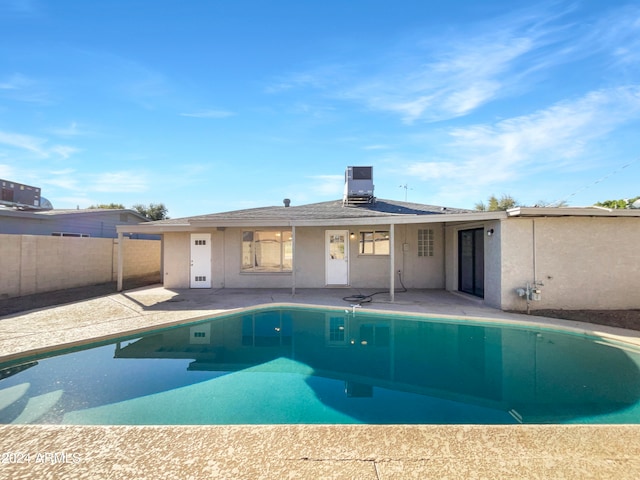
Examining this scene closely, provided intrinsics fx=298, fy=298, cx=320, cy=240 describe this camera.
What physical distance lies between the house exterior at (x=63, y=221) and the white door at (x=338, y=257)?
13.0 meters

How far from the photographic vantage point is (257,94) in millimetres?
10531

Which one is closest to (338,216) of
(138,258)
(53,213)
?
(138,258)

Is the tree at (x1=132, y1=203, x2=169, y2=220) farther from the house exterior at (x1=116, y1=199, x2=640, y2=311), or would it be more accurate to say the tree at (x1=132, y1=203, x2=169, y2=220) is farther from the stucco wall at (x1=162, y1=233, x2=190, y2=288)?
the house exterior at (x1=116, y1=199, x2=640, y2=311)

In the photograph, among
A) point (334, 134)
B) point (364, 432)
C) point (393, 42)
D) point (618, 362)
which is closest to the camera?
point (364, 432)

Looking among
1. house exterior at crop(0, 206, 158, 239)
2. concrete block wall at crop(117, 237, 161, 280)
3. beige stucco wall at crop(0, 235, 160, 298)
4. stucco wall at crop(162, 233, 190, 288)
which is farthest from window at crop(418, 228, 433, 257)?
house exterior at crop(0, 206, 158, 239)

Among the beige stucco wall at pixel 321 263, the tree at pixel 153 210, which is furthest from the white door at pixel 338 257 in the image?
the tree at pixel 153 210

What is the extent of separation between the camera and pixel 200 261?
11445mm

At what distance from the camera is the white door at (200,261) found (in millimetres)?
11406

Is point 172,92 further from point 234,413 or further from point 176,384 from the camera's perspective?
point 234,413

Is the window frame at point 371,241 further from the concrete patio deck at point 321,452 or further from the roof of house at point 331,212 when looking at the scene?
the concrete patio deck at point 321,452

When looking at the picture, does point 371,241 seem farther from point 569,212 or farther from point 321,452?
point 321,452

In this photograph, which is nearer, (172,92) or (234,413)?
(234,413)

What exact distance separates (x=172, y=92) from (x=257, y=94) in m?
2.78

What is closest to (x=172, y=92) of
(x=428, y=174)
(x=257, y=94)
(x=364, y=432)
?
(x=257, y=94)
